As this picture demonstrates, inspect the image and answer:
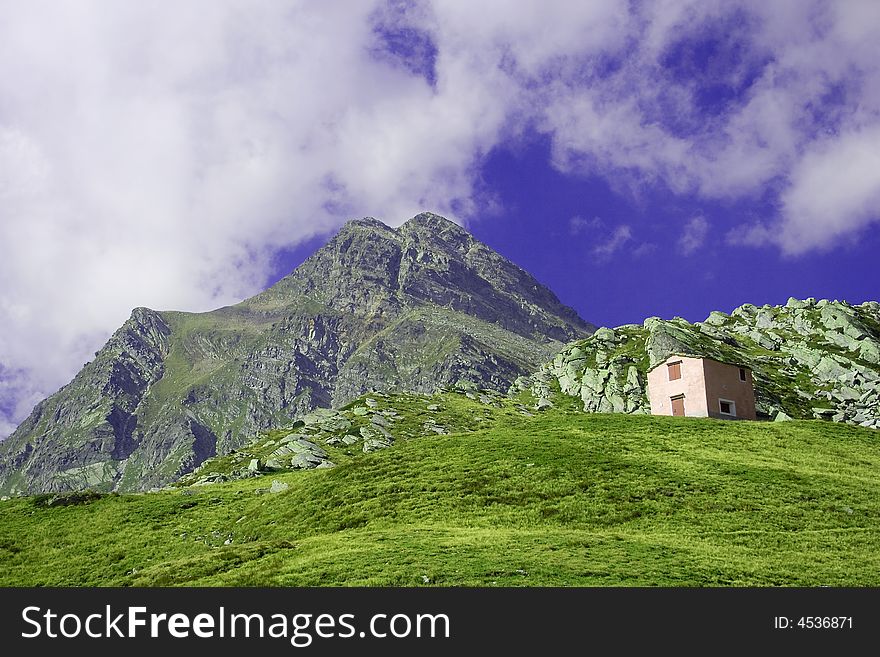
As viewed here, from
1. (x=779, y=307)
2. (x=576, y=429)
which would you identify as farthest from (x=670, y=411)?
(x=779, y=307)

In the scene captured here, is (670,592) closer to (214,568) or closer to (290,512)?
(214,568)

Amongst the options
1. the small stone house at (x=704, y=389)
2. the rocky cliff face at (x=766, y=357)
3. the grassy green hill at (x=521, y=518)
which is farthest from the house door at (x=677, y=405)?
the rocky cliff face at (x=766, y=357)

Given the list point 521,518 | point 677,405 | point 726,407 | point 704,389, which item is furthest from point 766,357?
point 521,518

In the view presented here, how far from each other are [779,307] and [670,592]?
169224 mm

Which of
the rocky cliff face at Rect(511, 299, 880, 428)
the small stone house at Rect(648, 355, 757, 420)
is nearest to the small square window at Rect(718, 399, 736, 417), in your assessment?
the small stone house at Rect(648, 355, 757, 420)

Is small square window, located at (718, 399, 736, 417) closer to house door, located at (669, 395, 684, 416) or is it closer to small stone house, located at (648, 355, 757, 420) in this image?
small stone house, located at (648, 355, 757, 420)

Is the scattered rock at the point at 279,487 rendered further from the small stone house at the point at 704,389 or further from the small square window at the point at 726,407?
the small square window at the point at 726,407

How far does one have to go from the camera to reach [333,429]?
330ft

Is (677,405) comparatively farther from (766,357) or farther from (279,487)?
(766,357)

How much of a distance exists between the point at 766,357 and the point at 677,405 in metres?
68.0

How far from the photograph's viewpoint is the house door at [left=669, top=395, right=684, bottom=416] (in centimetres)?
8482

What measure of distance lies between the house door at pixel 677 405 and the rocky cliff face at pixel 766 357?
83.1 ft

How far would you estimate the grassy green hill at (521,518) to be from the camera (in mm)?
33250

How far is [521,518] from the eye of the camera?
1769 inches
